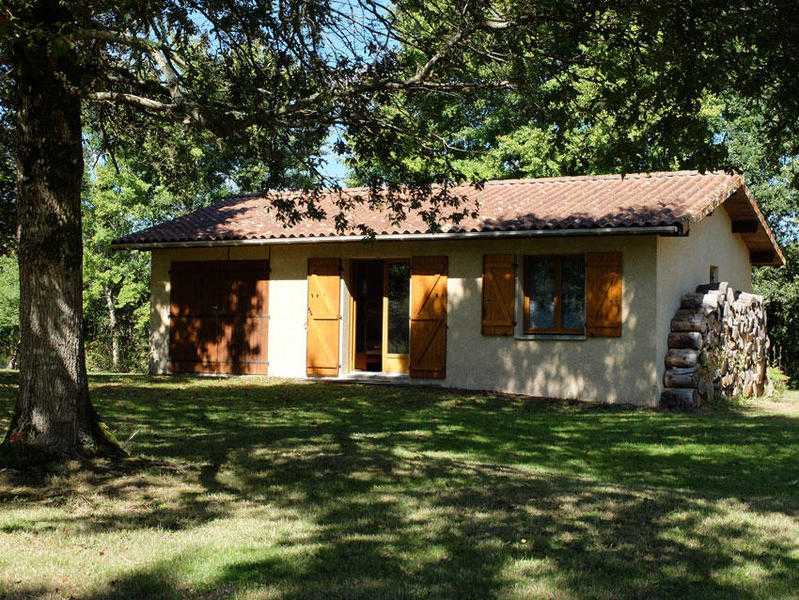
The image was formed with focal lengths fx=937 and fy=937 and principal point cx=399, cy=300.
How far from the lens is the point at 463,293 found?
15852mm

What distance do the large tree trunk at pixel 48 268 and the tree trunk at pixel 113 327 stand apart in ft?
74.6

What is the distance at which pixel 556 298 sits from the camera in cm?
1523

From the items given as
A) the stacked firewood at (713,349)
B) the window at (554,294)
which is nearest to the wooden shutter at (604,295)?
the window at (554,294)

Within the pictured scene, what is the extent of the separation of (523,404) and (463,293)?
2.59 metres

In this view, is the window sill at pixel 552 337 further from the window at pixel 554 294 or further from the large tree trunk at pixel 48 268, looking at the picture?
the large tree trunk at pixel 48 268

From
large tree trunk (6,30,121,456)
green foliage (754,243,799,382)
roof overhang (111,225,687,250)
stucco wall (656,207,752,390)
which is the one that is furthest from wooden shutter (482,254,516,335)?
large tree trunk (6,30,121,456)

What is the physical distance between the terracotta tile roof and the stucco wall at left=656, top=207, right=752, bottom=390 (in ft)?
2.43

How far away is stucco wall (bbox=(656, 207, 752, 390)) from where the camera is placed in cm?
1455

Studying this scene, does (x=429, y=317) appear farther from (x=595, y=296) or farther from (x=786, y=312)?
(x=786, y=312)

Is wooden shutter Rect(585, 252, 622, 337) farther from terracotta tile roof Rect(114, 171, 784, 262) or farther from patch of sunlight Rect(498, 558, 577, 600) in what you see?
patch of sunlight Rect(498, 558, 577, 600)

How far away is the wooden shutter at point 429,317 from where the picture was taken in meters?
15.9

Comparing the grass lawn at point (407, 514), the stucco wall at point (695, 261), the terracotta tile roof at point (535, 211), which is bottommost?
the grass lawn at point (407, 514)

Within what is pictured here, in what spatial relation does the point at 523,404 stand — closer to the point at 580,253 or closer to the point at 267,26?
the point at 580,253

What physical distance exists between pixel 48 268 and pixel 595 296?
947 cm
